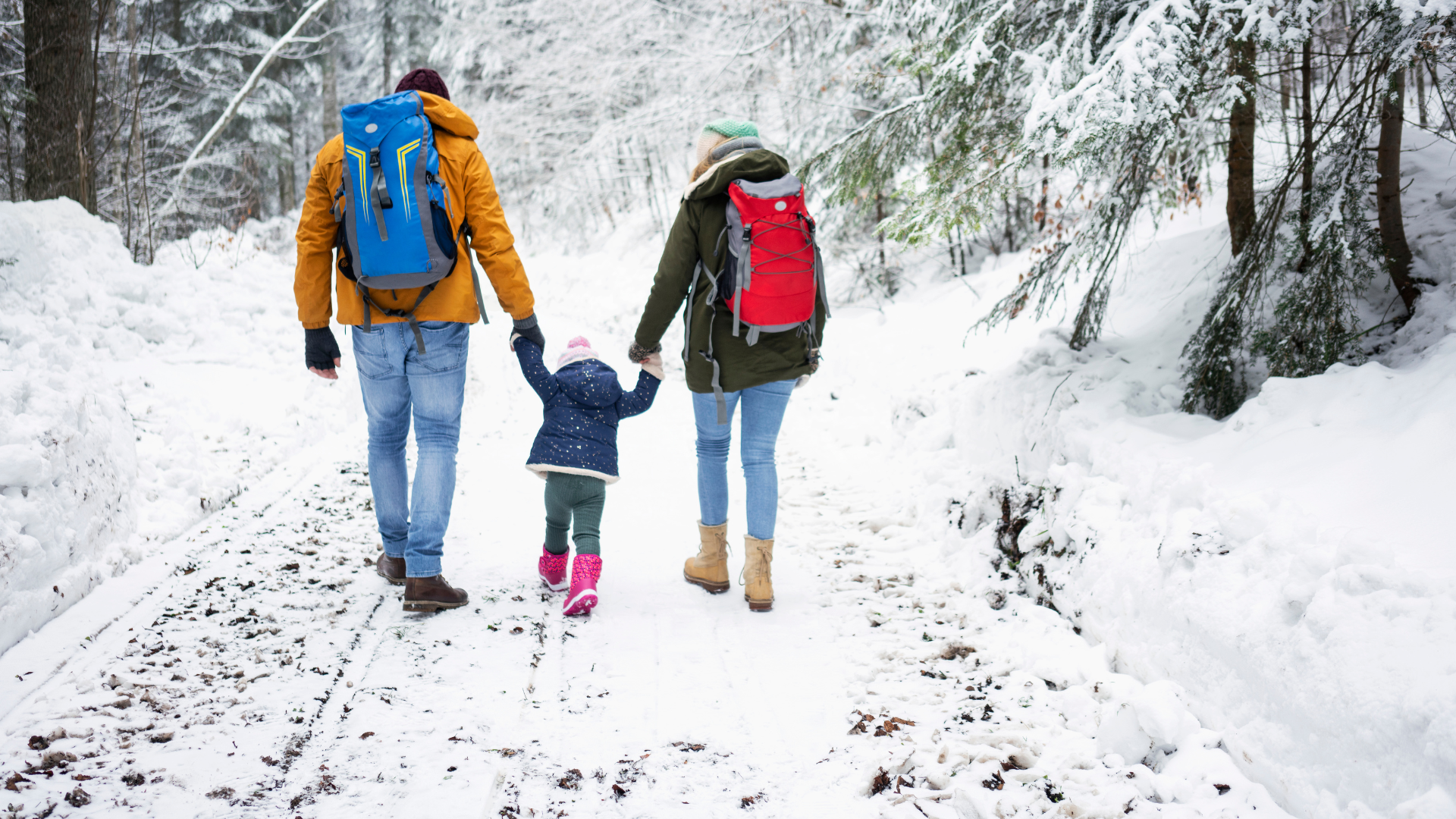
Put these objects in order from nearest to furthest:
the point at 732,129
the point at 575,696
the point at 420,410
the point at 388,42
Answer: the point at 575,696 < the point at 420,410 < the point at 732,129 < the point at 388,42

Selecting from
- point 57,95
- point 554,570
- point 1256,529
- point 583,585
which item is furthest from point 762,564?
point 57,95

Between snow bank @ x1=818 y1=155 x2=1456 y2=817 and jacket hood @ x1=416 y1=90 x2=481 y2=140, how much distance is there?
301 cm

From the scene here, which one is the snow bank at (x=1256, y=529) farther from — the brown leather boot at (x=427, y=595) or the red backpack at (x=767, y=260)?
the brown leather boot at (x=427, y=595)

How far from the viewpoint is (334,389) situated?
6.70 m

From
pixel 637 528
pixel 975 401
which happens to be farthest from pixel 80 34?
pixel 975 401

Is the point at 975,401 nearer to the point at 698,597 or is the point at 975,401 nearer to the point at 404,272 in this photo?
the point at 698,597

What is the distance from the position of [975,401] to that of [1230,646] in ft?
9.23

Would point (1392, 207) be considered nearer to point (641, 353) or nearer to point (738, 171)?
point (738, 171)

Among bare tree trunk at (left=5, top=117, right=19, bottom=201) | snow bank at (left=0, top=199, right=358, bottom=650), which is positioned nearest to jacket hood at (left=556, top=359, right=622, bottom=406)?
snow bank at (left=0, top=199, right=358, bottom=650)

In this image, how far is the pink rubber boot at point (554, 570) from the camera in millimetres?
3639

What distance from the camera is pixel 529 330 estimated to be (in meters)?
3.42

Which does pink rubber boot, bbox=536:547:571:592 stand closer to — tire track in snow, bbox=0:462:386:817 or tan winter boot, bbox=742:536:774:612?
tire track in snow, bbox=0:462:386:817

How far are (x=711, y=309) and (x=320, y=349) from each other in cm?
162

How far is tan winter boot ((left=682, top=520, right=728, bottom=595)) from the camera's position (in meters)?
3.75
